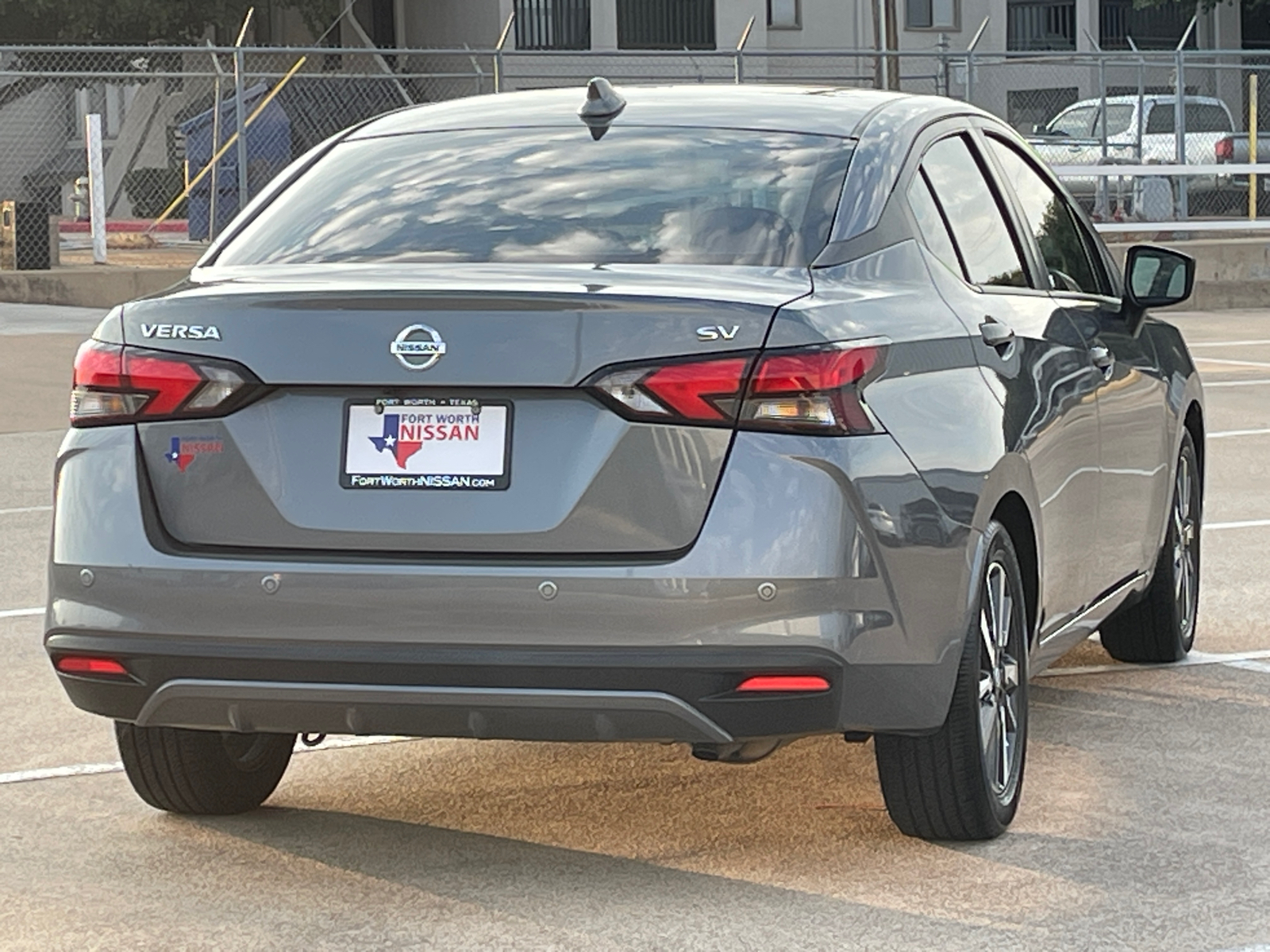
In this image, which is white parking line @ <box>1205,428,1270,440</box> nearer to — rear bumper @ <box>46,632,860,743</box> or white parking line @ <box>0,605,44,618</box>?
white parking line @ <box>0,605,44,618</box>

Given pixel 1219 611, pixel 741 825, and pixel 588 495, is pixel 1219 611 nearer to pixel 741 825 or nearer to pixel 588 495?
pixel 741 825

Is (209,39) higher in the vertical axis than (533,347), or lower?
higher

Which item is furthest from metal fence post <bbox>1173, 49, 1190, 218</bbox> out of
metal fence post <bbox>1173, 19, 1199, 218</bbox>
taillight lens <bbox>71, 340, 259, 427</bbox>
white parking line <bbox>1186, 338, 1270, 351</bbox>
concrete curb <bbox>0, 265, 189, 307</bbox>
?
taillight lens <bbox>71, 340, 259, 427</bbox>

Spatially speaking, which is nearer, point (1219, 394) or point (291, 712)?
point (291, 712)

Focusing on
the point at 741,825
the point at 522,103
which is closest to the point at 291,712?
the point at 741,825

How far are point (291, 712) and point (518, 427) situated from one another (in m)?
0.72

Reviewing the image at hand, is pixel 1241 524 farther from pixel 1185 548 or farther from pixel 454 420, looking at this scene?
pixel 454 420

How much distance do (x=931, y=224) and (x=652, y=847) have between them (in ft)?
4.99

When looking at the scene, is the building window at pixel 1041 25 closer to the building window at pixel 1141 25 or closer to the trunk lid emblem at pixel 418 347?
the building window at pixel 1141 25

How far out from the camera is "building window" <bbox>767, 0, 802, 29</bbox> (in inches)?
1742

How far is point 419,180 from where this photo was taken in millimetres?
5504

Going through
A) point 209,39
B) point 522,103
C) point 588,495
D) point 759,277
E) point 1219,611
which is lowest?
point 1219,611

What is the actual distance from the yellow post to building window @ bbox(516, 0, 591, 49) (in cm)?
1571

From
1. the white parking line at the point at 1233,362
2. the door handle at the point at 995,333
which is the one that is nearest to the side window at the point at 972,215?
the door handle at the point at 995,333
